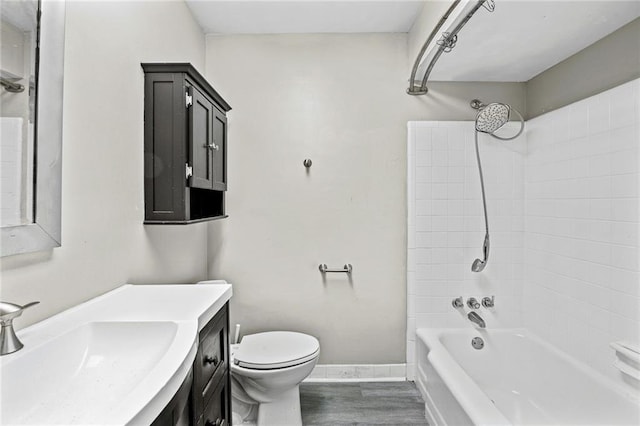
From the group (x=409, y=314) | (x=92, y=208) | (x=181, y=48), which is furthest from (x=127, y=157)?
(x=409, y=314)

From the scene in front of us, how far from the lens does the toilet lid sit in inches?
75.6

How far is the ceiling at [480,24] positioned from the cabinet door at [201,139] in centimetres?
78

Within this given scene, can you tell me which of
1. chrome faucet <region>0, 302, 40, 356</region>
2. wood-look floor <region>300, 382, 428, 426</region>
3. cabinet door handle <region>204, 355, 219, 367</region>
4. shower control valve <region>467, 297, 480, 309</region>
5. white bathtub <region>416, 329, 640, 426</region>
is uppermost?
chrome faucet <region>0, 302, 40, 356</region>

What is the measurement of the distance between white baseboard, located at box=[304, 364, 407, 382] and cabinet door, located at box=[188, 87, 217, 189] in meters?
1.53

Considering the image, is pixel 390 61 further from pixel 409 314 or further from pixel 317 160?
pixel 409 314

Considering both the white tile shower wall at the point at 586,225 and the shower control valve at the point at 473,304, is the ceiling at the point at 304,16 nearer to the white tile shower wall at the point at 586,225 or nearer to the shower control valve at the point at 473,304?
the white tile shower wall at the point at 586,225

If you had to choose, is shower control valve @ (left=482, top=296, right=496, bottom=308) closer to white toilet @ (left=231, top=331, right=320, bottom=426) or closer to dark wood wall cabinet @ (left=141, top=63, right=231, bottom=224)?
white toilet @ (left=231, top=331, right=320, bottom=426)

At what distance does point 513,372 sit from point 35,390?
2.43m

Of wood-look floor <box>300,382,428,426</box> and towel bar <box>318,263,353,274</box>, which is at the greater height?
towel bar <box>318,263,353,274</box>

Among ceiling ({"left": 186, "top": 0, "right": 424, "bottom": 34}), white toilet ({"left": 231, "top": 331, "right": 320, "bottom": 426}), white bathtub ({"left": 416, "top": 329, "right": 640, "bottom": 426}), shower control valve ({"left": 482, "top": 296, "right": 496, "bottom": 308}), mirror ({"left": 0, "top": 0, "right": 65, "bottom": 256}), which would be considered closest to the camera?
mirror ({"left": 0, "top": 0, "right": 65, "bottom": 256})

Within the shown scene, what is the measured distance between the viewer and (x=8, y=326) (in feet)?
2.64

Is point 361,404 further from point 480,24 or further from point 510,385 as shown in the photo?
point 480,24

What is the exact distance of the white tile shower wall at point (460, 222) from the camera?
2.52 m

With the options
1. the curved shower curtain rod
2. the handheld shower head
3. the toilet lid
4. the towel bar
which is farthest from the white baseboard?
the curved shower curtain rod
